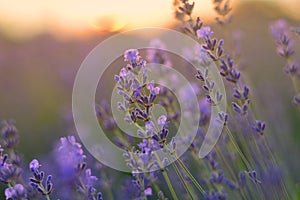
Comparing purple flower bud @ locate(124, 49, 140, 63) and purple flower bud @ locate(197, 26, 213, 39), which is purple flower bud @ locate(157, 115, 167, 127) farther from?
purple flower bud @ locate(197, 26, 213, 39)

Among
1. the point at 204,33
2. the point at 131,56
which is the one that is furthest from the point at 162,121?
the point at 204,33

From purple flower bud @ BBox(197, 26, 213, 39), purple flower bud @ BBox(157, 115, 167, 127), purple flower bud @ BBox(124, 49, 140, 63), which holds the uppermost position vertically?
purple flower bud @ BBox(197, 26, 213, 39)

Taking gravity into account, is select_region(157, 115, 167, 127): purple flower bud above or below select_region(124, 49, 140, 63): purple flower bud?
below

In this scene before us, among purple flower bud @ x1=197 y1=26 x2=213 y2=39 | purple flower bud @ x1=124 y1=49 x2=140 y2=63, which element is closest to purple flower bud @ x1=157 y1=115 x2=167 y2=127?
purple flower bud @ x1=124 y1=49 x2=140 y2=63

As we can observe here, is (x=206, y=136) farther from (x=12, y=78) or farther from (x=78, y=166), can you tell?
(x=12, y=78)

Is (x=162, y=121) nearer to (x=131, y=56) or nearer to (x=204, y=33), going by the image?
(x=131, y=56)

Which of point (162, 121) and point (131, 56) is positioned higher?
point (131, 56)

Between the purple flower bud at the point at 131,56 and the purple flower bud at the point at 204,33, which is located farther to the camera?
the purple flower bud at the point at 204,33

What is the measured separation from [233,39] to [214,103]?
126 cm

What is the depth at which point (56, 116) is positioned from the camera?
735 centimetres

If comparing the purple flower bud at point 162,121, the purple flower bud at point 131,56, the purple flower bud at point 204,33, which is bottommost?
the purple flower bud at point 162,121

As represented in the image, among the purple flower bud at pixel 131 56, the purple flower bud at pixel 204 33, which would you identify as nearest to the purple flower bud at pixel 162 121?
the purple flower bud at pixel 131 56

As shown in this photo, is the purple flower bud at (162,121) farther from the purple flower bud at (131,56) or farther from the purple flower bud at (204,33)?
the purple flower bud at (204,33)

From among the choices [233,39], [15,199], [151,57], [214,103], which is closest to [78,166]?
[15,199]
